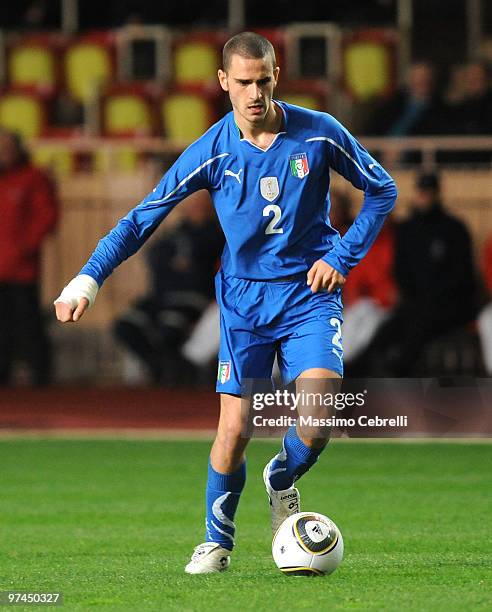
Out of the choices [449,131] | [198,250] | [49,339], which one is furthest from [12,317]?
[449,131]

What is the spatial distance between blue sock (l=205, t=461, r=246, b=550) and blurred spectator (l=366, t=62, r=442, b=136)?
910 cm

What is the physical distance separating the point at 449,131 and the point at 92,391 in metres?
4.38

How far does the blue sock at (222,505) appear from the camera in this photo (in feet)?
21.5

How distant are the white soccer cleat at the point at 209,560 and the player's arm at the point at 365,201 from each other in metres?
1.18

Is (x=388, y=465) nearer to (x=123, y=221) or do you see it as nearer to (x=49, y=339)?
(x=123, y=221)

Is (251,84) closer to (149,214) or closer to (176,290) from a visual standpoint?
(149,214)

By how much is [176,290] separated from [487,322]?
2994mm

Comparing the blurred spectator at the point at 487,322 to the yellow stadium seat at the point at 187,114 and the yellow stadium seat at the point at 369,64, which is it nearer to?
the yellow stadium seat at the point at 369,64

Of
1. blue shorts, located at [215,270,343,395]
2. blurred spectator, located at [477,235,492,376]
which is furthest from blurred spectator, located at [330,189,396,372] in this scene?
blue shorts, located at [215,270,343,395]

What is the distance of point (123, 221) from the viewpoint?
6500 millimetres

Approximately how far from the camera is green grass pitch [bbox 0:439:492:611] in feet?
19.2

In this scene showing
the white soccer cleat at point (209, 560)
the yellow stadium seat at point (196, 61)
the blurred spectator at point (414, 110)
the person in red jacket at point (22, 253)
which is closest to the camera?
the white soccer cleat at point (209, 560)

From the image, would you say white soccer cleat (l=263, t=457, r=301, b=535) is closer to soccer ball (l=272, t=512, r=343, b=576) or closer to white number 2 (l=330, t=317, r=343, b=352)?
soccer ball (l=272, t=512, r=343, b=576)

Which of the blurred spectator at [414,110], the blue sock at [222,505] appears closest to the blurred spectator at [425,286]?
the blurred spectator at [414,110]
